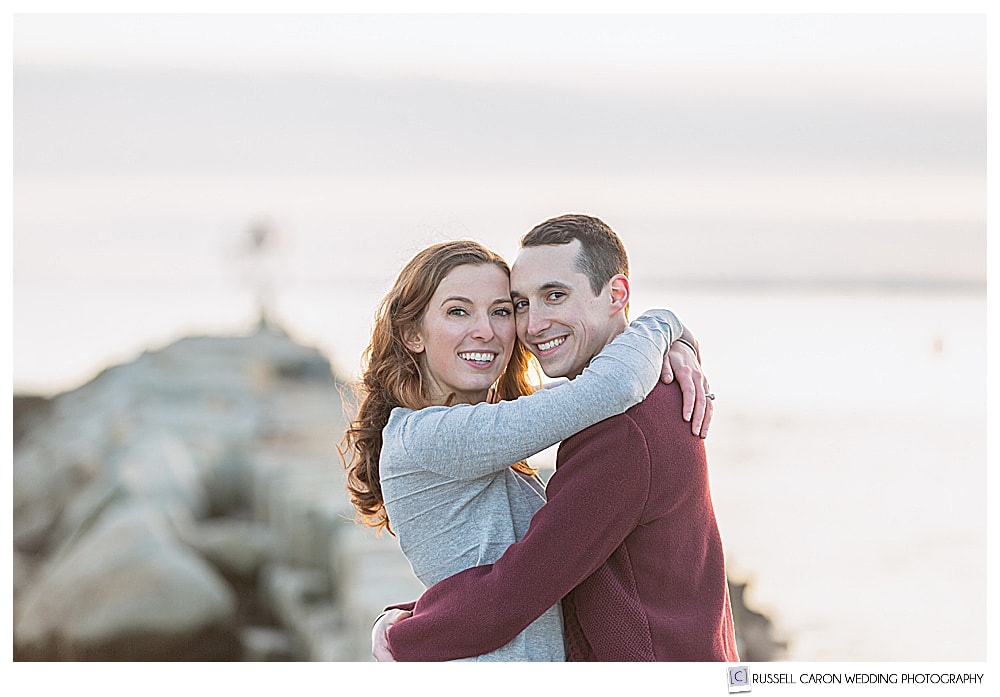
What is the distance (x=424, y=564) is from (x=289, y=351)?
8.67 metres

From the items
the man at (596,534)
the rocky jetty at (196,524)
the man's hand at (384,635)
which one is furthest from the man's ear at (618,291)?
the rocky jetty at (196,524)

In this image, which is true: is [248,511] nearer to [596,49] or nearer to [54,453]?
[54,453]

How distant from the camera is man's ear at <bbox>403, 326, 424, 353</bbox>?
1.96 m

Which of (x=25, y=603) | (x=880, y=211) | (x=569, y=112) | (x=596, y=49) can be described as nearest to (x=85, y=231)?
(x=25, y=603)

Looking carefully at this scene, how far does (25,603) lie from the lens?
265 inches

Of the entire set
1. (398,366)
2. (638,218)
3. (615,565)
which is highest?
(638,218)

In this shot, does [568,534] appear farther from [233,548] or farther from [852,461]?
[852,461]

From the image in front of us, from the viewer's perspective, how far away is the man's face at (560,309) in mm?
1872

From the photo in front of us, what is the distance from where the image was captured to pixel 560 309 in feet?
6.14

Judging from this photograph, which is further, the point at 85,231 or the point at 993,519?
the point at 85,231

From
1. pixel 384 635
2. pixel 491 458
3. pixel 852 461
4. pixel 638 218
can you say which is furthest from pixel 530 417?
pixel 852 461

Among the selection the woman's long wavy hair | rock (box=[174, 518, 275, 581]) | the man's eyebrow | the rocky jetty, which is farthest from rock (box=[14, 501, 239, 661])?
the man's eyebrow

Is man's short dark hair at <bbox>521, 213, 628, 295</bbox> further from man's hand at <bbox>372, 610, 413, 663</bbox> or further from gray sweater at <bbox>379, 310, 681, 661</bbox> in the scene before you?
man's hand at <bbox>372, 610, 413, 663</bbox>

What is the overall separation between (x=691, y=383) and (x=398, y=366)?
482mm
